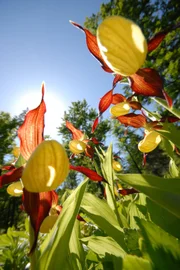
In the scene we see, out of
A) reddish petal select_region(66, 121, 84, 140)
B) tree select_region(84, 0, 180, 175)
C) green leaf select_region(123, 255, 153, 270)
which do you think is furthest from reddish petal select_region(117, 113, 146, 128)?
tree select_region(84, 0, 180, 175)

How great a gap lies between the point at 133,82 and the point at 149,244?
1.54ft

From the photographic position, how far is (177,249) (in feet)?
1.12

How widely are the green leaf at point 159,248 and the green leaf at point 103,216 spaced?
27 centimetres

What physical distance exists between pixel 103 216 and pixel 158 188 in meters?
0.43

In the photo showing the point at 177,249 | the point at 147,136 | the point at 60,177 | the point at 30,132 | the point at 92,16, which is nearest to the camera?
the point at 177,249

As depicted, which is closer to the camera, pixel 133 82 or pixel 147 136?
pixel 133 82

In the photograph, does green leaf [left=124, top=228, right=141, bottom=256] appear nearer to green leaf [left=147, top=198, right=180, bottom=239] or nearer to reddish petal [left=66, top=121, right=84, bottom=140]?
green leaf [left=147, top=198, right=180, bottom=239]

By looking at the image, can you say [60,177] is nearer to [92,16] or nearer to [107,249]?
[107,249]

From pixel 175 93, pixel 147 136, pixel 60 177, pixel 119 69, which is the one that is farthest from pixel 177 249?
pixel 175 93

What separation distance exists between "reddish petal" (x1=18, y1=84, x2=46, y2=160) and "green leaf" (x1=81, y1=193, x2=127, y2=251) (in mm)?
244

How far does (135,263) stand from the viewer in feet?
1.03

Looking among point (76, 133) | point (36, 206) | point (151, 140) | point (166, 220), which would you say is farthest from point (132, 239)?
point (76, 133)

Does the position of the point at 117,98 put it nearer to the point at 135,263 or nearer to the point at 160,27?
the point at 135,263

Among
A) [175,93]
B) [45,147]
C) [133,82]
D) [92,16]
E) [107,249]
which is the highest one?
[92,16]
